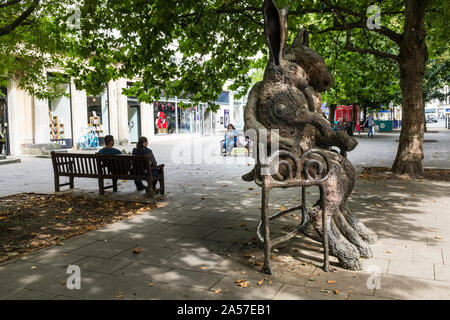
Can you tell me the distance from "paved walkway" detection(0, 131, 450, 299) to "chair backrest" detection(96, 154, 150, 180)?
1.07 m

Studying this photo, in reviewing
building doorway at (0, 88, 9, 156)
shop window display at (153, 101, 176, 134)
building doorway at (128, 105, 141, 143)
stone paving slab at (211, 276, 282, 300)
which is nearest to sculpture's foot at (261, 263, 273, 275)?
stone paving slab at (211, 276, 282, 300)

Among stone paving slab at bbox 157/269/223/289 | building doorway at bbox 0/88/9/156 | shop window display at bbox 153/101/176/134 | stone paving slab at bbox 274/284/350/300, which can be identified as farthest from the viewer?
shop window display at bbox 153/101/176/134

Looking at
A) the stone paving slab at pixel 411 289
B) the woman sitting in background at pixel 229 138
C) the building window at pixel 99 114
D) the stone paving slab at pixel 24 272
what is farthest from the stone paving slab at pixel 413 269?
the building window at pixel 99 114

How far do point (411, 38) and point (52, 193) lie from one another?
9.53m

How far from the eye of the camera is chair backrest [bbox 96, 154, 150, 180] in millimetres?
8438

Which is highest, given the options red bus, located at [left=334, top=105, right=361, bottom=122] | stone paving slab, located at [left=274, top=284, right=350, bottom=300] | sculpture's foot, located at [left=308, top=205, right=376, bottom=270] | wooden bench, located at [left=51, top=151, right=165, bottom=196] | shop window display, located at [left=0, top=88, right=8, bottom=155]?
red bus, located at [left=334, top=105, right=361, bottom=122]

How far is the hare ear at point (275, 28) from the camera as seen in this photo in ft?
14.2

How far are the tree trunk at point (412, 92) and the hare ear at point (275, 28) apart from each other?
706 cm

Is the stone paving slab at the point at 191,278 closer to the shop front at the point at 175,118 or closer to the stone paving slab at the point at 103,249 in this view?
the stone paving slab at the point at 103,249

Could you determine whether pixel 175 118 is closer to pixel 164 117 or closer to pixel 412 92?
pixel 164 117

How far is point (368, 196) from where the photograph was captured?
27.1ft

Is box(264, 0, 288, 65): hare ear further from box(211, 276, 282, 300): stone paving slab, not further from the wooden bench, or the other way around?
the wooden bench

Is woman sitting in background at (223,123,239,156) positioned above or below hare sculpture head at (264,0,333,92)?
below

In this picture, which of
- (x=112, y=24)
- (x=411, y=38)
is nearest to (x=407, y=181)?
(x=411, y=38)
